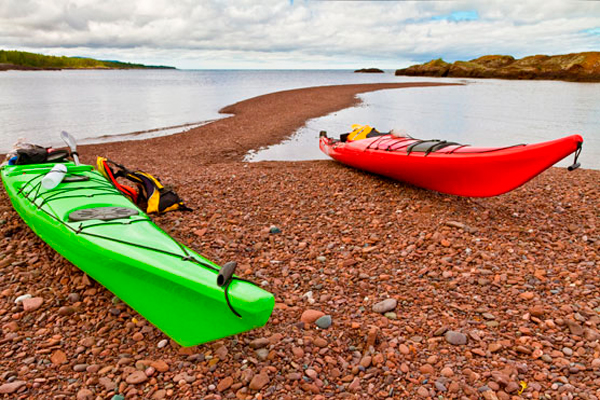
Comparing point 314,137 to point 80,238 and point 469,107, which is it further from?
point 469,107

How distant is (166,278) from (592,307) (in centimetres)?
440

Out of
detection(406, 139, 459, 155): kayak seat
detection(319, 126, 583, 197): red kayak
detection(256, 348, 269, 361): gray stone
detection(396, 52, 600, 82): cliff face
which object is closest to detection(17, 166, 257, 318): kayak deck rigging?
detection(256, 348, 269, 361): gray stone

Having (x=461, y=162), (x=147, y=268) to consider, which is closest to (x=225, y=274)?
(x=147, y=268)

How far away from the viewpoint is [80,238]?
154 inches

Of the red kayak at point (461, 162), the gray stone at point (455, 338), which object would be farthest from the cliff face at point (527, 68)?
the gray stone at point (455, 338)

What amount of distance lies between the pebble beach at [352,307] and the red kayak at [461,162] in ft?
1.25

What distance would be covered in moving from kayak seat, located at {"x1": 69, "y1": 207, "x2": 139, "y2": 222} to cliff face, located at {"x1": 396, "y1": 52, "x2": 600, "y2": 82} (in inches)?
2731

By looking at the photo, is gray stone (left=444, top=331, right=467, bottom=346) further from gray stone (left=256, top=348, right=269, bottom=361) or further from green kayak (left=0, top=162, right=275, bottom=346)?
green kayak (left=0, top=162, right=275, bottom=346)

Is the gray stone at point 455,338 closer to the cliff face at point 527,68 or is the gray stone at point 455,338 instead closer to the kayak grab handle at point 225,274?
the kayak grab handle at point 225,274

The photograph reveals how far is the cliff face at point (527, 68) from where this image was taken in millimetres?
58781

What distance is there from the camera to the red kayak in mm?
5234

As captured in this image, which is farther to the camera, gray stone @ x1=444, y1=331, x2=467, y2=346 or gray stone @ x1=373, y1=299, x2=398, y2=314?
gray stone @ x1=373, y1=299, x2=398, y2=314

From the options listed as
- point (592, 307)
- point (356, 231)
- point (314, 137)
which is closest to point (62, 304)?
point (356, 231)

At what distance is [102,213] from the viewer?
4.38 m
